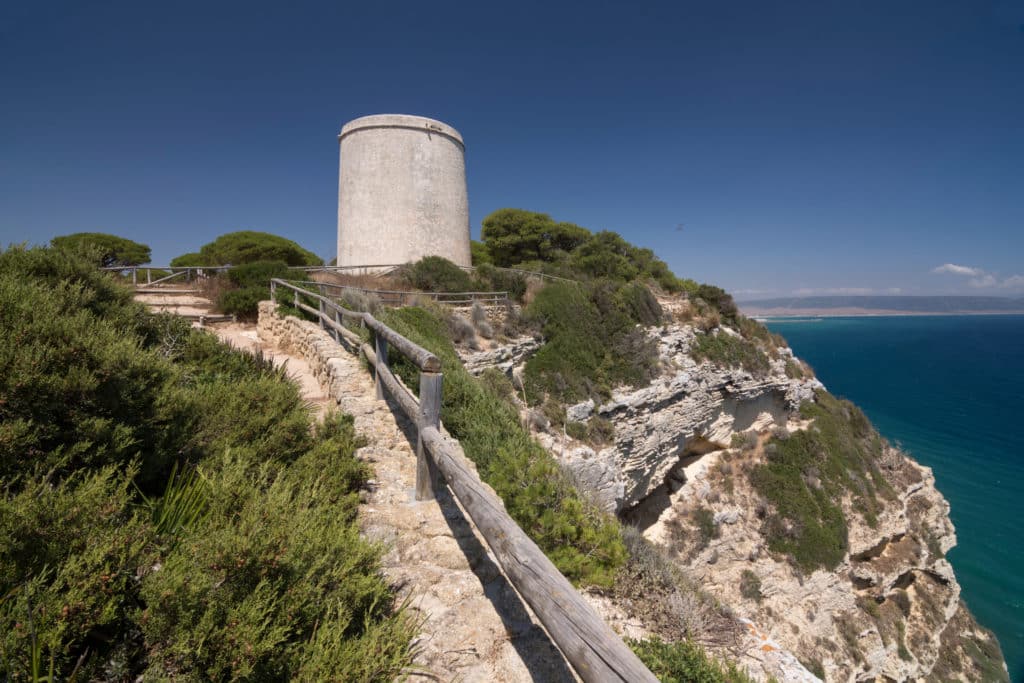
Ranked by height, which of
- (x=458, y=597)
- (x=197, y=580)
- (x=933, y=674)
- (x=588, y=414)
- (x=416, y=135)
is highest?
(x=416, y=135)

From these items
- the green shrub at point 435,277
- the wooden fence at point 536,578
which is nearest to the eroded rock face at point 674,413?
the green shrub at point 435,277

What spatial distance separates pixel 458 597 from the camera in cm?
220

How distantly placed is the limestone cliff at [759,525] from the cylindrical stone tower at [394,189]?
8103 millimetres

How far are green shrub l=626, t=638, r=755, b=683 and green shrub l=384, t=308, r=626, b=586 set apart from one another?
17.0 inches

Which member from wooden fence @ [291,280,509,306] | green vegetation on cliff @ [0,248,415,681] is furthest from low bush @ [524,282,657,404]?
green vegetation on cliff @ [0,248,415,681]

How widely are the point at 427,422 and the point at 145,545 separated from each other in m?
1.59

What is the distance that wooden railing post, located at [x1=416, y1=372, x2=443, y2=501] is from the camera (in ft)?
9.45

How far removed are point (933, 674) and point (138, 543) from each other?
22.7m

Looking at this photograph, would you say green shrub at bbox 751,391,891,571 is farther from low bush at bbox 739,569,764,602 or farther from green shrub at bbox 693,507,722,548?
green shrub at bbox 693,507,722,548

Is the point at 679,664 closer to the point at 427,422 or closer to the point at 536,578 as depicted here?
the point at 536,578

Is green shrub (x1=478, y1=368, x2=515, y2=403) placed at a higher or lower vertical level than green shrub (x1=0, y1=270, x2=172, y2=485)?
lower

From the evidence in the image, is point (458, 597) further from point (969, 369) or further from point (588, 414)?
point (969, 369)

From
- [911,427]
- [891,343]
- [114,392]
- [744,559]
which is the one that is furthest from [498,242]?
[891,343]

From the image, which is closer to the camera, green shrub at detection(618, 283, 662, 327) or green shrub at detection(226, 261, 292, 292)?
green shrub at detection(226, 261, 292, 292)
